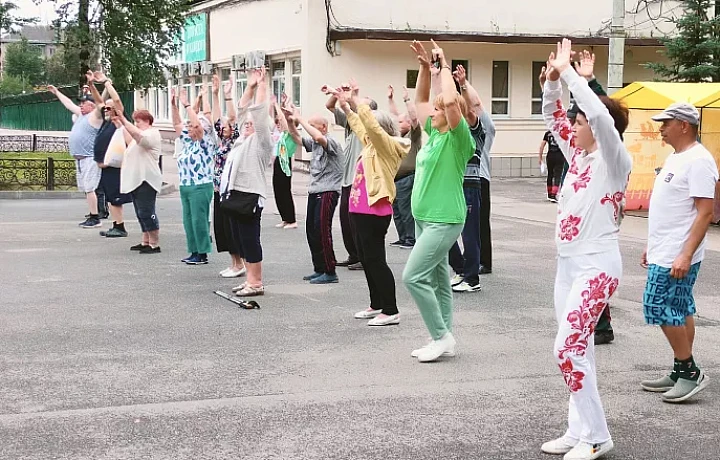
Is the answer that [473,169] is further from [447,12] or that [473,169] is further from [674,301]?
[447,12]

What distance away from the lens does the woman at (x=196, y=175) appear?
1064 cm

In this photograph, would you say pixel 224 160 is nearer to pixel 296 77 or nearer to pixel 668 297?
pixel 668 297

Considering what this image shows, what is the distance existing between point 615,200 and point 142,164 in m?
7.84

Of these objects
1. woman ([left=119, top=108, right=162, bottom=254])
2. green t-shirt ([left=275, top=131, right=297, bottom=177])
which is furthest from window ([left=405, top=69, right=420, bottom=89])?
woman ([left=119, top=108, right=162, bottom=254])

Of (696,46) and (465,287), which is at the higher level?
(696,46)

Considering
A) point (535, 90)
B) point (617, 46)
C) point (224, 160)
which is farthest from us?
point (535, 90)

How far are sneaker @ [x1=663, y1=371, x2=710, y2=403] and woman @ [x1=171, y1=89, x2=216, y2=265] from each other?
6154mm

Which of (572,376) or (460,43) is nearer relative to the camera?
(572,376)

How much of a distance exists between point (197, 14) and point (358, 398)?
102ft

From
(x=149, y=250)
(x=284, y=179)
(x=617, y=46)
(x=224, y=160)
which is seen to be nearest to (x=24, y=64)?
(x=617, y=46)

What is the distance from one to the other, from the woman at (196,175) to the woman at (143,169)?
83cm

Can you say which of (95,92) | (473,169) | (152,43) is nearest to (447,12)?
(152,43)

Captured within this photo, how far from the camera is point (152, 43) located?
1201 inches

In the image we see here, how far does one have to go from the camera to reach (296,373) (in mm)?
6422
